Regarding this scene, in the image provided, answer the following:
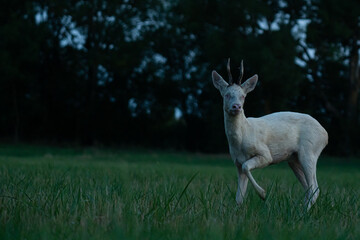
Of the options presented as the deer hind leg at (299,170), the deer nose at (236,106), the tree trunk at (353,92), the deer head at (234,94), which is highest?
the tree trunk at (353,92)

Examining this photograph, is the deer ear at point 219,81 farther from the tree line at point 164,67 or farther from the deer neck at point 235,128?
the tree line at point 164,67

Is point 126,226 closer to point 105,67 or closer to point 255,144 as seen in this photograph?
point 255,144

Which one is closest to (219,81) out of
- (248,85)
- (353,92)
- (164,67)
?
(248,85)

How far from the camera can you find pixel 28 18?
90.6 ft

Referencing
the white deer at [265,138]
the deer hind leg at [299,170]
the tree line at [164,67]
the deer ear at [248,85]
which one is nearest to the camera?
the white deer at [265,138]

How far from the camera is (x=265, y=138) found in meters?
5.46

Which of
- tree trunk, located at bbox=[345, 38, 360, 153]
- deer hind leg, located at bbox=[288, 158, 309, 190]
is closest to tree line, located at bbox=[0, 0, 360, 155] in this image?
tree trunk, located at bbox=[345, 38, 360, 153]

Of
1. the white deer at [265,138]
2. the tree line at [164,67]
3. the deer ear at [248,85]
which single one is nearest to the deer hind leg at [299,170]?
the white deer at [265,138]

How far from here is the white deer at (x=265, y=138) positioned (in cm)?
522

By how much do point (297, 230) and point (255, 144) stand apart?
2.11 metres

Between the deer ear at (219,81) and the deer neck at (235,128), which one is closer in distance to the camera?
the deer neck at (235,128)

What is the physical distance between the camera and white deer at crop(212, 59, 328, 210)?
205 inches

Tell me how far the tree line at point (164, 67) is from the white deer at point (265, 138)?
52.8 feet

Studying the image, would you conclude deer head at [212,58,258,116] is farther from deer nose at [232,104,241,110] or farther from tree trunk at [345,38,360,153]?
tree trunk at [345,38,360,153]
